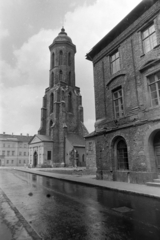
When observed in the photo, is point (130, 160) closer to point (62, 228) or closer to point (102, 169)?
point (102, 169)

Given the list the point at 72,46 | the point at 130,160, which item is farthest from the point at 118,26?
the point at 72,46

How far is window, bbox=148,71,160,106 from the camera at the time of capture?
10.2 metres

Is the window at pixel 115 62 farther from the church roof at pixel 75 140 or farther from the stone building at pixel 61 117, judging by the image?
the church roof at pixel 75 140

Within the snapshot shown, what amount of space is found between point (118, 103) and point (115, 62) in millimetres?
3810

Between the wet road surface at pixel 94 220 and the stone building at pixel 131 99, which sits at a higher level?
the stone building at pixel 131 99

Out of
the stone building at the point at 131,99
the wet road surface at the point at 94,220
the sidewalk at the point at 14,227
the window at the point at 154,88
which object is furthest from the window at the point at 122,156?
the sidewalk at the point at 14,227

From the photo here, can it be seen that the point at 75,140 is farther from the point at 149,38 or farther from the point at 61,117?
the point at 149,38

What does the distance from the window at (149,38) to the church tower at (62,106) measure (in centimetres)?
2640

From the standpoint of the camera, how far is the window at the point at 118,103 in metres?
12.7

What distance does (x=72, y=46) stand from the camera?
46500 millimetres

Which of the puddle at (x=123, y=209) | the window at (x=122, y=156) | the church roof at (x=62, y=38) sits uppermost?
the church roof at (x=62, y=38)

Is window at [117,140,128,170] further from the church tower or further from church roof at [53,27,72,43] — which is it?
church roof at [53,27,72,43]

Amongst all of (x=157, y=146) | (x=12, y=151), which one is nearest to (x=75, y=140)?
(x=157, y=146)

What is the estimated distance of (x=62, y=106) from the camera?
127ft
